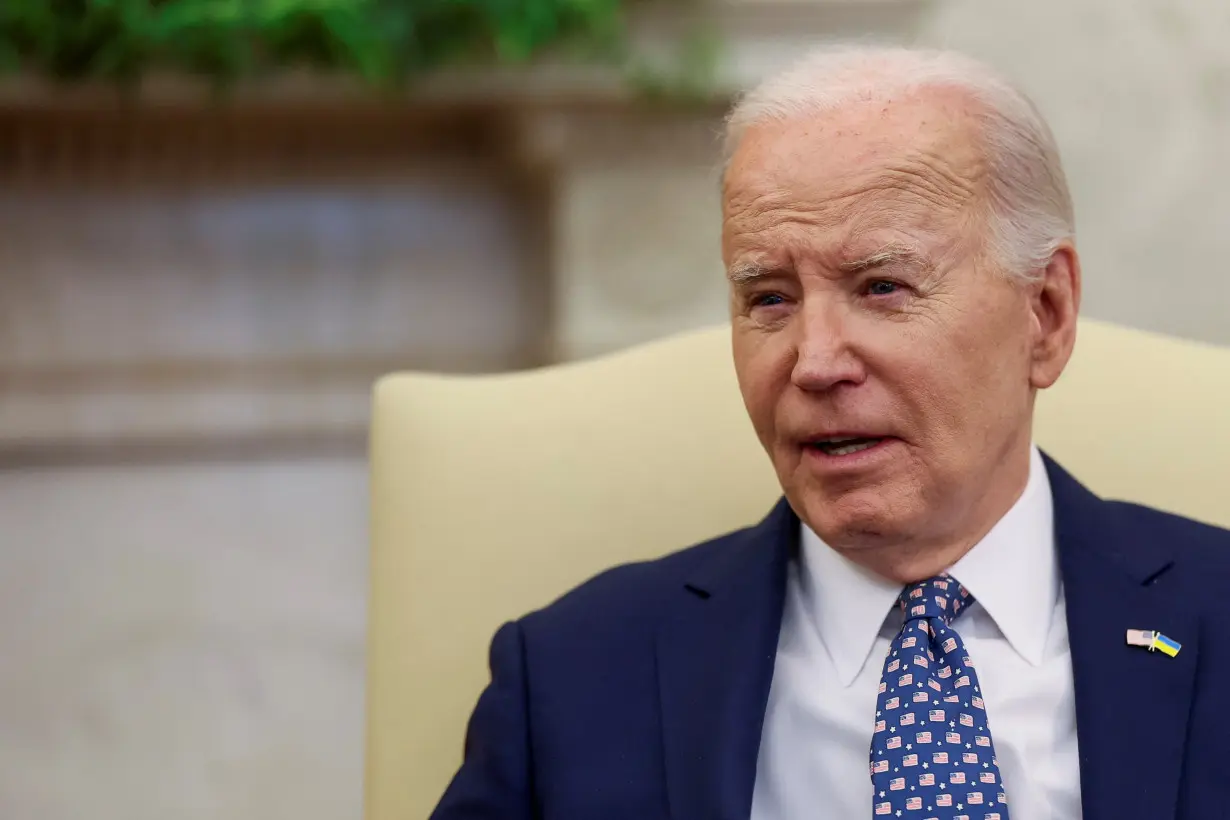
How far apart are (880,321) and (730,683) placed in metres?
0.35

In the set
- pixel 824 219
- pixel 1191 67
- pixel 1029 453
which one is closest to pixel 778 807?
pixel 1029 453

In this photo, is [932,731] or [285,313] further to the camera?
[285,313]

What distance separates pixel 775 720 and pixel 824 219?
17.9 inches

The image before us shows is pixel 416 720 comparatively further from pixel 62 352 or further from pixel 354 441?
pixel 62 352

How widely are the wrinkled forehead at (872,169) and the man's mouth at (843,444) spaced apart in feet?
0.59

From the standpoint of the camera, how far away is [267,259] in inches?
96.7

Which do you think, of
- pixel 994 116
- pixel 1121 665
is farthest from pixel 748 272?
pixel 1121 665

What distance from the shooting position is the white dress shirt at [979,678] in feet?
4.06

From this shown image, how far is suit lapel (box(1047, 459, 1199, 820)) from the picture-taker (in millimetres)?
1171

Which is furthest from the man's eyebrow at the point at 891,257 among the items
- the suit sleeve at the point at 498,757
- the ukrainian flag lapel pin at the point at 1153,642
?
the suit sleeve at the point at 498,757

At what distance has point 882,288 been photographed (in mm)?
1246

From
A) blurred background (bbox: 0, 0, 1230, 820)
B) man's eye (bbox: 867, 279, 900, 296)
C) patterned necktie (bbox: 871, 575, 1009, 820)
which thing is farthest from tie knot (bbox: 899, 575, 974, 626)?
blurred background (bbox: 0, 0, 1230, 820)

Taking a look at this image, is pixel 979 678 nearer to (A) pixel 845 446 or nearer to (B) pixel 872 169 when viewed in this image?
(A) pixel 845 446

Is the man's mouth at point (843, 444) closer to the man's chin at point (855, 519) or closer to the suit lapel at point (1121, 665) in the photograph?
the man's chin at point (855, 519)
